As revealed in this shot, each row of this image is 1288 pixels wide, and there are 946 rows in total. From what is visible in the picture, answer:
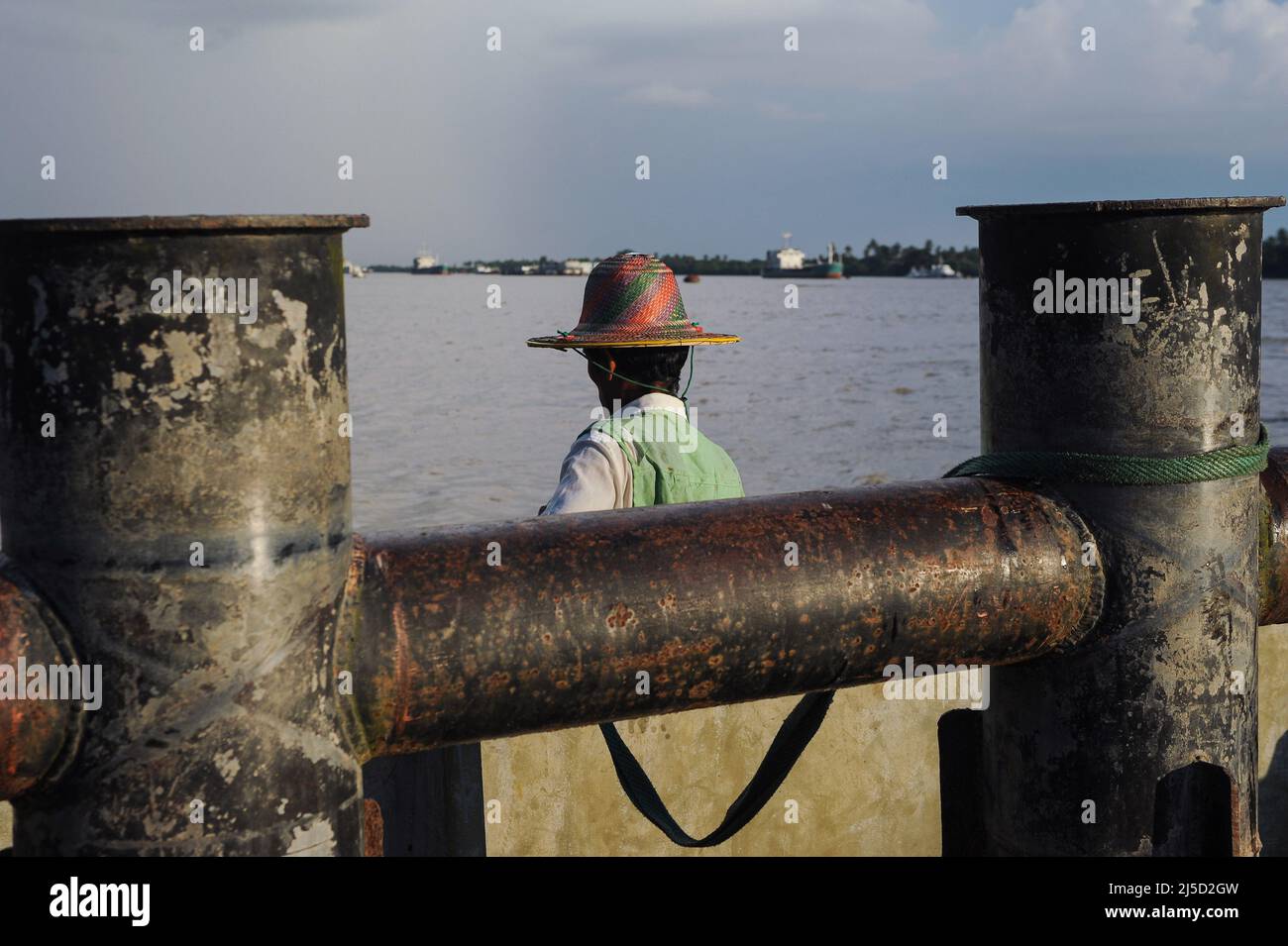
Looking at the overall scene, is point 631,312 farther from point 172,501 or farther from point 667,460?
point 172,501

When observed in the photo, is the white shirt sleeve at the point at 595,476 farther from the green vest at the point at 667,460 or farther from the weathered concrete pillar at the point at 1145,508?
the weathered concrete pillar at the point at 1145,508

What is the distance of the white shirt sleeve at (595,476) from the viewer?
3.73m

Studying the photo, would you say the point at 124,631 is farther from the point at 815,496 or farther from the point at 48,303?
the point at 815,496

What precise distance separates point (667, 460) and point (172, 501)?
7.33 ft

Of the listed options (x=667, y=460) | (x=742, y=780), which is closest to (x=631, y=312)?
(x=667, y=460)

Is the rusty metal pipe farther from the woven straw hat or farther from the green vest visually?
the woven straw hat

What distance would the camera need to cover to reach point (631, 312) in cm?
416

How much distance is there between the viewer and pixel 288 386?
6.01ft

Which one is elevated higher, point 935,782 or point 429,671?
point 429,671

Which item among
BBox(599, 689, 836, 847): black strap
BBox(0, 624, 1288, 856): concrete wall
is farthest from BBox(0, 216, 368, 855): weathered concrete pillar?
BBox(0, 624, 1288, 856): concrete wall

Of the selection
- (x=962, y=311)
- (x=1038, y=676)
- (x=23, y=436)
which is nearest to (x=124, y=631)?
(x=23, y=436)

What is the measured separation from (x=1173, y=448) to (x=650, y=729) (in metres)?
2.58

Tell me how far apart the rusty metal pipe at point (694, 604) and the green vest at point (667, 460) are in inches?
61.3

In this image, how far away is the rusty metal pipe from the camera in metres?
1.96
